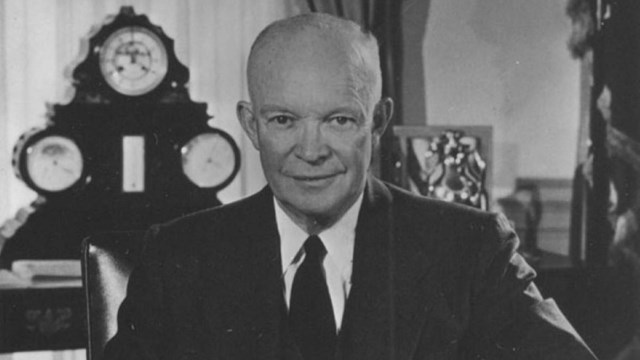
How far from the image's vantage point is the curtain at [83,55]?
136 inches

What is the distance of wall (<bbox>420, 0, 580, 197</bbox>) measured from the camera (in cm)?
397

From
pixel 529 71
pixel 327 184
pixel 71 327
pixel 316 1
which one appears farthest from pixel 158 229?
pixel 529 71

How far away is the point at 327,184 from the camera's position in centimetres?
140

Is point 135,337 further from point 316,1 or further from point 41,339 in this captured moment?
point 316,1

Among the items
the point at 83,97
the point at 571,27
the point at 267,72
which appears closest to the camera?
the point at 267,72

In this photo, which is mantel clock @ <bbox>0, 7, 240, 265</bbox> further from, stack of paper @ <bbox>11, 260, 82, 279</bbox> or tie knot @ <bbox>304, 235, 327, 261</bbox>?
tie knot @ <bbox>304, 235, 327, 261</bbox>

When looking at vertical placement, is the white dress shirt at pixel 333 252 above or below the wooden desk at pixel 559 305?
above

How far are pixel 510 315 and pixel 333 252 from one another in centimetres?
30

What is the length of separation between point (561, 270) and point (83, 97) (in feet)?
6.31

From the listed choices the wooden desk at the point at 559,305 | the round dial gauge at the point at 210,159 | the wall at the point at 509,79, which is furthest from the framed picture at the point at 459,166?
the round dial gauge at the point at 210,159

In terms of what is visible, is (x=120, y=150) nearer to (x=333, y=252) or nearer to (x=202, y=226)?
(x=202, y=226)

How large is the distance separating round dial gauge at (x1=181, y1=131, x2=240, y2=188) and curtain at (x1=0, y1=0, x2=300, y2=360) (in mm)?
327

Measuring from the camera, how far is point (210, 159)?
3.42m

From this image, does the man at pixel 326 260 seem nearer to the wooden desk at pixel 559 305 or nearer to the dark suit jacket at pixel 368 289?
the dark suit jacket at pixel 368 289
